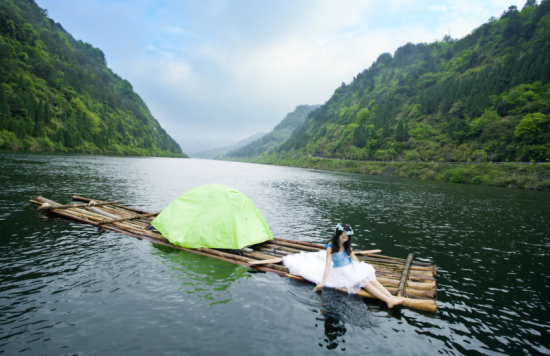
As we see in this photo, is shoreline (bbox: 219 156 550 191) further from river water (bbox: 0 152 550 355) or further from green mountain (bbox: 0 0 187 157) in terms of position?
green mountain (bbox: 0 0 187 157)

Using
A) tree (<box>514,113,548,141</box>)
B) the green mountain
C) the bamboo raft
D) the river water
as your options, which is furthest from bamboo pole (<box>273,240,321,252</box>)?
the green mountain

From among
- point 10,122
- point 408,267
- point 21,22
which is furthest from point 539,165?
point 21,22

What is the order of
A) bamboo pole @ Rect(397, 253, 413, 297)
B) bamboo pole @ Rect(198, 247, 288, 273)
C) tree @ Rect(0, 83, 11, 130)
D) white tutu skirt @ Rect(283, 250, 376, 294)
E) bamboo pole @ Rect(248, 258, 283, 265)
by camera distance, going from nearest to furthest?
bamboo pole @ Rect(397, 253, 413, 297) < white tutu skirt @ Rect(283, 250, 376, 294) < bamboo pole @ Rect(198, 247, 288, 273) < bamboo pole @ Rect(248, 258, 283, 265) < tree @ Rect(0, 83, 11, 130)

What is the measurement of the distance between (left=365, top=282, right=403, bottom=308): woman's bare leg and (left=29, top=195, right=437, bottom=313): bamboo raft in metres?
0.24

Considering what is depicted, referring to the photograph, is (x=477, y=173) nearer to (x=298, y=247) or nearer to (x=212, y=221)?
(x=298, y=247)

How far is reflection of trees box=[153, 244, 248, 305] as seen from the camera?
9.32 meters

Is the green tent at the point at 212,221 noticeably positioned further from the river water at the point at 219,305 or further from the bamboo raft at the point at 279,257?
the river water at the point at 219,305

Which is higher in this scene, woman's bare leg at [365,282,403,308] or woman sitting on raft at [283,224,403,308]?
woman sitting on raft at [283,224,403,308]

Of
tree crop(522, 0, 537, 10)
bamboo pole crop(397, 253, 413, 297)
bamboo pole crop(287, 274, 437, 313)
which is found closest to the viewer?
bamboo pole crop(287, 274, 437, 313)

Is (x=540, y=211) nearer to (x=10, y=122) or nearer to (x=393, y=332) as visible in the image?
(x=393, y=332)

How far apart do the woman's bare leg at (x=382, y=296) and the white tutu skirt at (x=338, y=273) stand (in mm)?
199

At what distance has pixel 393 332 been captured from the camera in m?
7.61

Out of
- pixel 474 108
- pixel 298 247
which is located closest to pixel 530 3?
pixel 474 108

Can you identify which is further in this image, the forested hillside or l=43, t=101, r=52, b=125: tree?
l=43, t=101, r=52, b=125: tree
